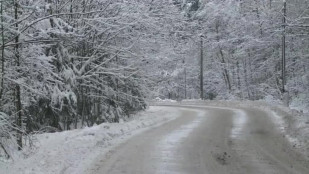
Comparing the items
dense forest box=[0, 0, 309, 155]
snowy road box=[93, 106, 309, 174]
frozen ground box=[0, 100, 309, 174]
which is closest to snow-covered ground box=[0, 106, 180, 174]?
frozen ground box=[0, 100, 309, 174]

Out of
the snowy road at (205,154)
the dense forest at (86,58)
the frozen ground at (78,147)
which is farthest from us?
the dense forest at (86,58)

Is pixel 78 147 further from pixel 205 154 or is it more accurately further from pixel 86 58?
pixel 86 58

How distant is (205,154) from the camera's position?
12.7 m

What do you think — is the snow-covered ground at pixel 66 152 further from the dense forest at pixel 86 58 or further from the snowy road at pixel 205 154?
the dense forest at pixel 86 58

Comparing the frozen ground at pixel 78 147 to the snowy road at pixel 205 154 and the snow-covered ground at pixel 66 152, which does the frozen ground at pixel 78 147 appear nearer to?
the snow-covered ground at pixel 66 152

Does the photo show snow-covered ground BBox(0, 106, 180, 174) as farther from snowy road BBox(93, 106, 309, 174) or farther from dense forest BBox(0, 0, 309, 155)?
dense forest BBox(0, 0, 309, 155)

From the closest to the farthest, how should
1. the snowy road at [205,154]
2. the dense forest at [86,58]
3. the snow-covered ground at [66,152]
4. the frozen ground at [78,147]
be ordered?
the snow-covered ground at [66,152] < the frozen ground at [78,147] < the snowy road at [205,154] < the dense forest at [86,58]

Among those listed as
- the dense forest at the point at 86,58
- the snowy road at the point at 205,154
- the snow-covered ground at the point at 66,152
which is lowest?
the snowy road at the point at 205,154

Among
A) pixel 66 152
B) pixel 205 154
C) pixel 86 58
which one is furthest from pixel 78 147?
pixel 86 58

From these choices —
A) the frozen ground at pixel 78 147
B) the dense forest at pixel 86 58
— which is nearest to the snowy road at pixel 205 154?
the frozen ground at pixel 78 147

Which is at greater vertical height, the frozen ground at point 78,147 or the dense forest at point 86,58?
the dense forest at point 86,58

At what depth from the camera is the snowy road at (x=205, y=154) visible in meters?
10.6

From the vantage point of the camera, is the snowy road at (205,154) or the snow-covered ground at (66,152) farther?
the snowy road at (205,154)

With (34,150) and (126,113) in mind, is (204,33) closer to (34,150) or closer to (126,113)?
(126,113)
